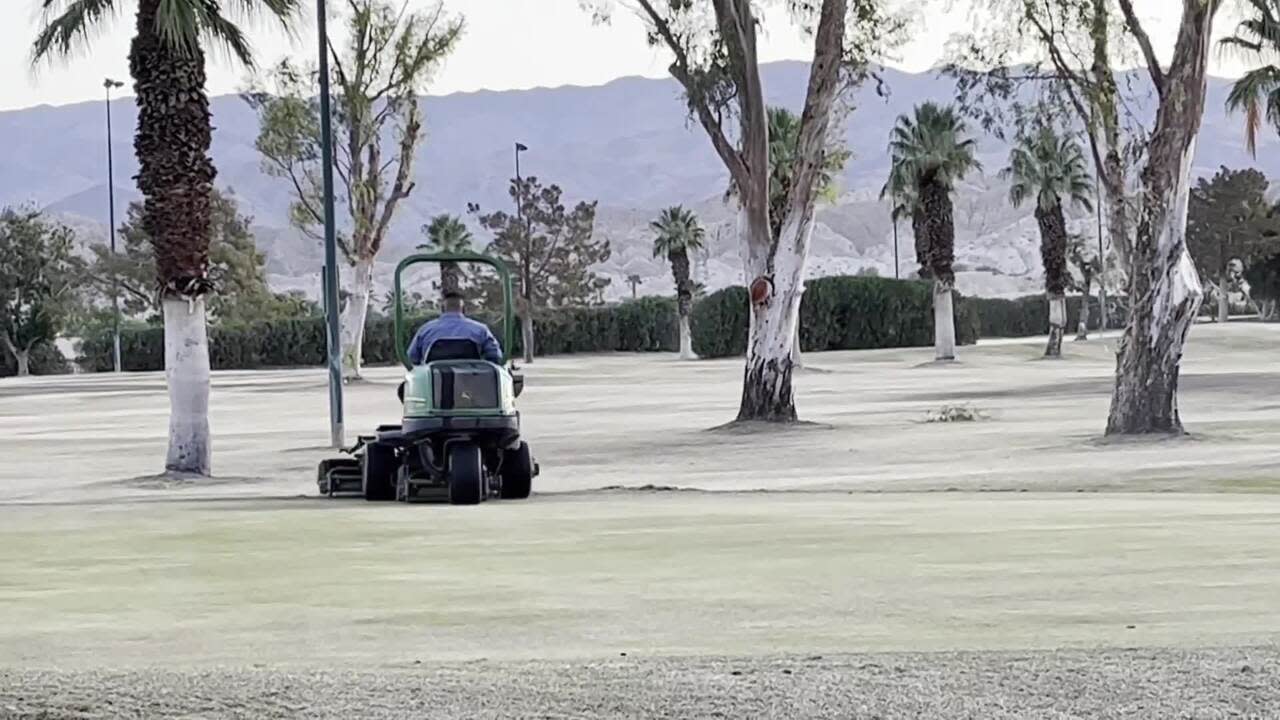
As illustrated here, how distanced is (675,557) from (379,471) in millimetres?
6213

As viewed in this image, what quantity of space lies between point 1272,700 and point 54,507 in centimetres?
1526

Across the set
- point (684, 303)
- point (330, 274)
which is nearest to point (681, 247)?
point (684, 303)

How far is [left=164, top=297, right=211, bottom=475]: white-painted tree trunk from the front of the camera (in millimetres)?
25906

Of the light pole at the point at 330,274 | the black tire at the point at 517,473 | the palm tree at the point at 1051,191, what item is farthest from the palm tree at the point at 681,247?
the black tire at the point at 517,473

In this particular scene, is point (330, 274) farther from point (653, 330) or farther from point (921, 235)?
point (653, 330)

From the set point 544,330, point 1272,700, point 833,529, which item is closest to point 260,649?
point 1272,700

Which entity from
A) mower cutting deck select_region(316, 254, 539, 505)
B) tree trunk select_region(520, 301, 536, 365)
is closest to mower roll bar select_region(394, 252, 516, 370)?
mower cutting deck select_region(316, 254, 539, 505)

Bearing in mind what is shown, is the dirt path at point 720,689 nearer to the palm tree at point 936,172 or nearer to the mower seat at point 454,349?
the mower seat at point 454,349

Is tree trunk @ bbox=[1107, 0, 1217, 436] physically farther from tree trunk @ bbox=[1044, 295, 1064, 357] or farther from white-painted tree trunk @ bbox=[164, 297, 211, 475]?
tree trunk @ bbox=[1044, 295, 1064, 357]

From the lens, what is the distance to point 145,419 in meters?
46.4

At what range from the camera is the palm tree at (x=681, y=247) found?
95.4 meters

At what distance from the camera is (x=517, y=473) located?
19406 mm

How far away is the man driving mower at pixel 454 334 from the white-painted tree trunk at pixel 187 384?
7.94 metres

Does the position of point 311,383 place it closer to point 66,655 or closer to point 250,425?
point 250,425
